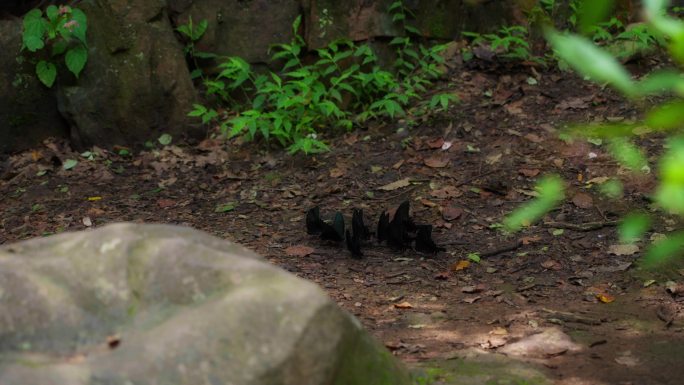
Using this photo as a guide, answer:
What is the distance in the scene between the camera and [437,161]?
248 inches

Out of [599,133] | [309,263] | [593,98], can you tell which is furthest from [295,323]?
[593,98]

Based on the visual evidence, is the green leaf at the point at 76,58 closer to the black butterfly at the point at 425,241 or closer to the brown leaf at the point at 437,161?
the brown leaf at the point at 437,161

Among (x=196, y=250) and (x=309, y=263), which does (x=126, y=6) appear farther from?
(x=196, y=250)

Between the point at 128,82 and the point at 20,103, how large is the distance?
39.5 inches

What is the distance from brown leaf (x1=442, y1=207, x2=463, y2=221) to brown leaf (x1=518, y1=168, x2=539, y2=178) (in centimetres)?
66

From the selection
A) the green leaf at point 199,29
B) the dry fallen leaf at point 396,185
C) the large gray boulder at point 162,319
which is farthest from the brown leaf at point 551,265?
the green leaf at point 199,29

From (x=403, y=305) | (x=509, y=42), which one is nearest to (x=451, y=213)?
(x=403, y=305)

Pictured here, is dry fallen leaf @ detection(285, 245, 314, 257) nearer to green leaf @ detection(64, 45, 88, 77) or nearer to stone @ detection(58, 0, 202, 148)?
stone @ detection(58, 0, 202, 148)

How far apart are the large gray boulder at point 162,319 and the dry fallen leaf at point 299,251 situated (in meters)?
2.81

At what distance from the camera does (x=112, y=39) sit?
6.95 metres

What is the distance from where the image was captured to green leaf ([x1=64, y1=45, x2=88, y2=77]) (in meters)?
6.74

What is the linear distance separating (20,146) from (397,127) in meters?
3.44

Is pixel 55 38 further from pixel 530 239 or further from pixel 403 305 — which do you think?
pixel 530 239

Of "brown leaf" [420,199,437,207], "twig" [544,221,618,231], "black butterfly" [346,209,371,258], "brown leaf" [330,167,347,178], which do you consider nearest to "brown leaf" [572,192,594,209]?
"twig" [544,221,618,231]
